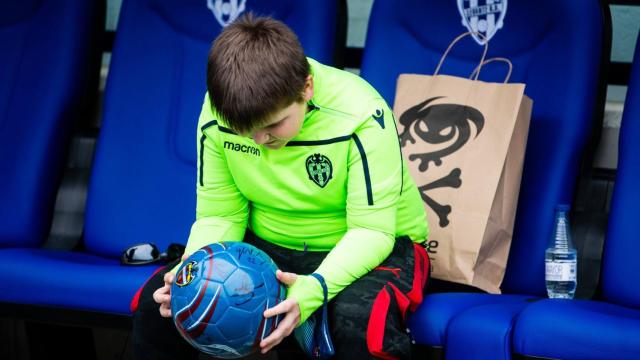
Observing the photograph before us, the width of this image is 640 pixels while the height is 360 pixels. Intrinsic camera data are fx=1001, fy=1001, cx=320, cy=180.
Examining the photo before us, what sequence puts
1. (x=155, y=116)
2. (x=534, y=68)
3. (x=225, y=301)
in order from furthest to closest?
(x=155, y=116)
(x=534, y=68)
(x=225, y=301)

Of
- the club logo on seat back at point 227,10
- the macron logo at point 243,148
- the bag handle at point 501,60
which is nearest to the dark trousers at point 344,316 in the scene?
the macron logo at point 243,148

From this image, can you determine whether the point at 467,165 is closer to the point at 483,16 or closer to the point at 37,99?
the point at 483,16

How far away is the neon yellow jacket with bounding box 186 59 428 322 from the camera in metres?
1.95

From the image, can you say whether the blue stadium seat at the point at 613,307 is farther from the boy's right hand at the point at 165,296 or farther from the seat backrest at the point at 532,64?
the boy's right hand at the point at 165,296

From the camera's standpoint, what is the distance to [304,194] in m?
2.03

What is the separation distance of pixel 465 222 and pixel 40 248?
1.21 meters

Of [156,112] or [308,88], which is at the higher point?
[308,88]

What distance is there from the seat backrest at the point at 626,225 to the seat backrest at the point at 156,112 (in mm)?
843

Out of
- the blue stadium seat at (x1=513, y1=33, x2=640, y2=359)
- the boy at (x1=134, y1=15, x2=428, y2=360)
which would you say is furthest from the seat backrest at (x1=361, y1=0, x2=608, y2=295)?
the boy at (x1=134, y1=15, x2=428, y2=360)

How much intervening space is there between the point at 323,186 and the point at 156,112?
984 millimetres

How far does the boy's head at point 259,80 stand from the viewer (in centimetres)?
177

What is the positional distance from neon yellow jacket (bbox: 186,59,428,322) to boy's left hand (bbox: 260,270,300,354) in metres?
0.03

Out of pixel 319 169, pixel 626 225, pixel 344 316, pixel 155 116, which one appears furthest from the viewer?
pixel 155 116

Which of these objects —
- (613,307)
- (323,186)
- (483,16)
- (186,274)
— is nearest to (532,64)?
(483,16)
